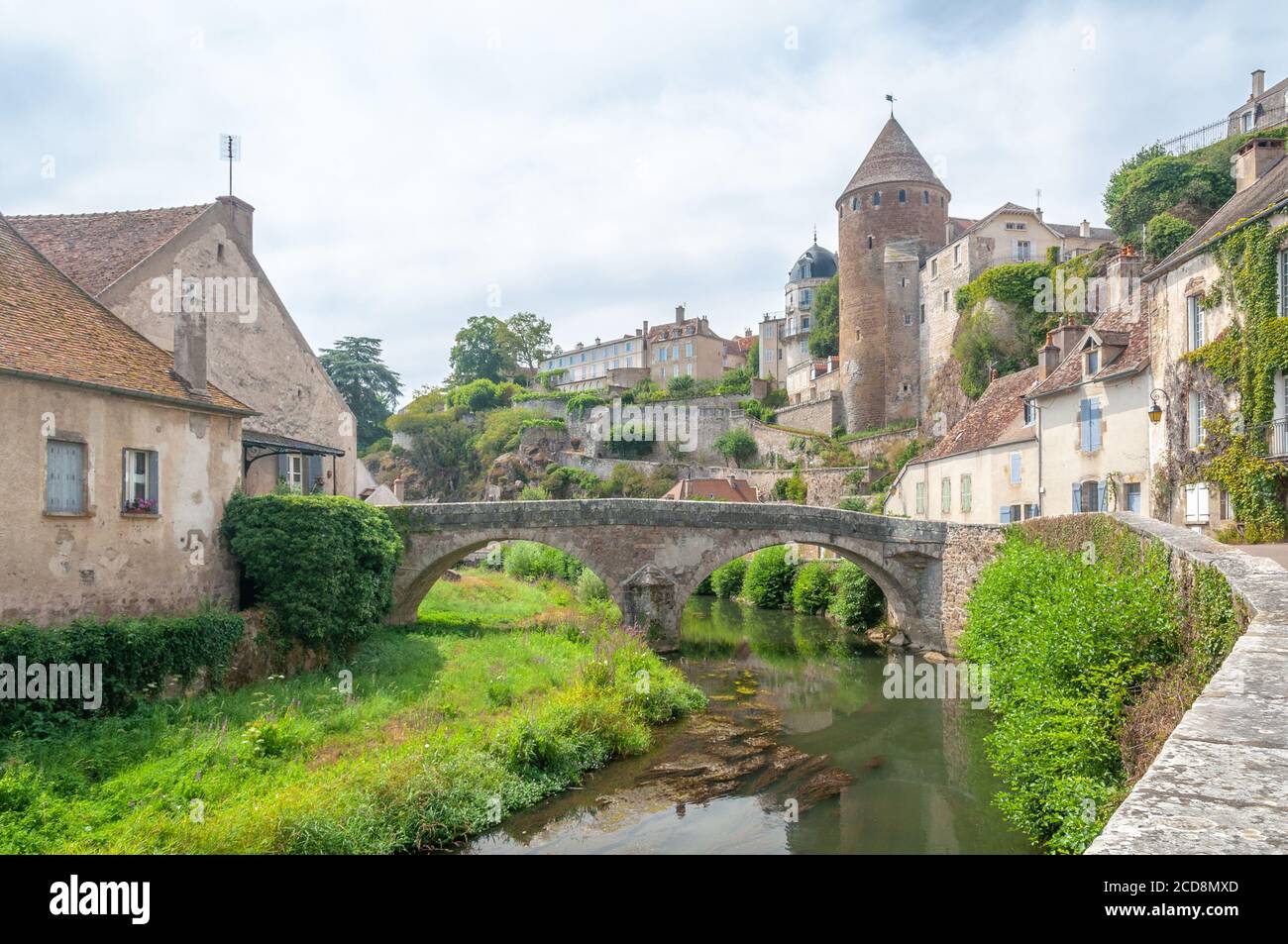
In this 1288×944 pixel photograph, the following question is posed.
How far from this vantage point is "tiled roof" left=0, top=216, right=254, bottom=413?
11109mm

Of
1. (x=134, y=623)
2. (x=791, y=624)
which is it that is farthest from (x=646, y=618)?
(x=134, y=623)

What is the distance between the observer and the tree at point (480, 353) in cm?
6438

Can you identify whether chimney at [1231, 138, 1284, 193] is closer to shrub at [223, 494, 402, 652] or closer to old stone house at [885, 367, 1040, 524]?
old stone house at [885, 367, 1040, 524]

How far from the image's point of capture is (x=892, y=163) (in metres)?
41.5

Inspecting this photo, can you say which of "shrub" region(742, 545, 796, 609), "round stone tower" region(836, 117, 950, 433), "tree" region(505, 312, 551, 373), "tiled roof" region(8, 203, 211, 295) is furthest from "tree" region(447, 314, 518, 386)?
"tiled roof" region(8, 203, 211, 295)

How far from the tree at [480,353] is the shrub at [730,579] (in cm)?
3626

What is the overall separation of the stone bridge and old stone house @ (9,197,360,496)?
3.44 meters

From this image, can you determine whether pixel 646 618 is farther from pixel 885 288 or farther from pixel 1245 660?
pixel 885 288

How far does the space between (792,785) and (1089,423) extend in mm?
12223

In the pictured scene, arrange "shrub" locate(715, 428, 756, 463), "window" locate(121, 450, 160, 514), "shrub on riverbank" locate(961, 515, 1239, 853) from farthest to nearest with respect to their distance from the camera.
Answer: "shrub" locate(715, 428, 756, 463)
"window" locate(121, 450, 160, 514)
"shrub on riverbank" locate(961, 515, 1239, 853)

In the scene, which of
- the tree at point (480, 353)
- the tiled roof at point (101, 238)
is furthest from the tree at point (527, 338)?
the tiled roof at point (101, 238)
